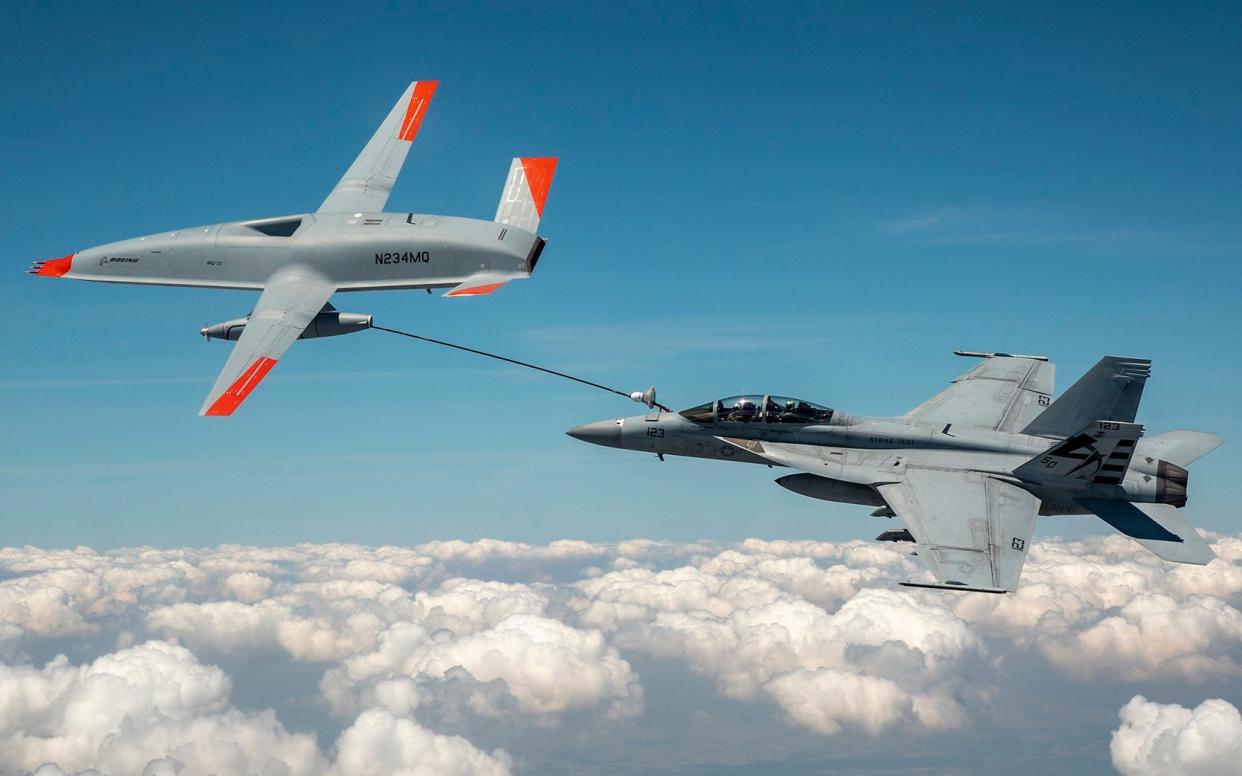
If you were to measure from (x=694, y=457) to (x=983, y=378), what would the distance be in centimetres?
1068

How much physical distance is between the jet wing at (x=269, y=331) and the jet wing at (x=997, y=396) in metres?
16.9

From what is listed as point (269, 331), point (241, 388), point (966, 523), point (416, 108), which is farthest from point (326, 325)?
point (966, 523)

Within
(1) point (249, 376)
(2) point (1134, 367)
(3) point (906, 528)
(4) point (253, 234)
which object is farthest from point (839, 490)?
(4) point (253, 234)

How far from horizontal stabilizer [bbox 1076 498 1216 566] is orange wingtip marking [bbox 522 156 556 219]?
17.0m

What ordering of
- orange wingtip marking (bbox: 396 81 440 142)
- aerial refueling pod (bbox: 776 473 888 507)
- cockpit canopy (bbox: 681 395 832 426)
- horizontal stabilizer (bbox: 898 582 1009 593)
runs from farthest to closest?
orange wingtip marking (bbox: 396 81 440 142) < cockpit canopy (bbox: 681 395 832 426) < aerial refueling pod (bbox: 776 473 888 507) < horizontal stabilizer (bbox: 898 582 1009 593)

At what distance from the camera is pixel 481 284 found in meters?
22.1

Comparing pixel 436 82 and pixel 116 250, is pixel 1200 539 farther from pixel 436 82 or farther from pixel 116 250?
pixel 116 250

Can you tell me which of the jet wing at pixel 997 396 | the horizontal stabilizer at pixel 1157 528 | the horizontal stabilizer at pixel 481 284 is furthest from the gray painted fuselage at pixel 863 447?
the horizontal stabilizer at pixel 481 284

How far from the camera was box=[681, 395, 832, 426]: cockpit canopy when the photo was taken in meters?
23.6

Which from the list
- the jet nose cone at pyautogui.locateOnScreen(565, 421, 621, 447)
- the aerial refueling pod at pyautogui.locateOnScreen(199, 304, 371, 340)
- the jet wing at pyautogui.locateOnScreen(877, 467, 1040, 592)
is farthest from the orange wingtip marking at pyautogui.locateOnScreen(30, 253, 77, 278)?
the jet wing at pyautogui.locateOnScreen(877, 467, 1040, 592)

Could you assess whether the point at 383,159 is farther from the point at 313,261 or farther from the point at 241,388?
the point at 241,388

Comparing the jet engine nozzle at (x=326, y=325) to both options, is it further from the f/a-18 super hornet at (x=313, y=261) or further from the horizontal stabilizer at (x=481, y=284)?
the horizontal stabilizer at (x=481, y=284)

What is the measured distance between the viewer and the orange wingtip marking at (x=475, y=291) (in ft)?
71.3

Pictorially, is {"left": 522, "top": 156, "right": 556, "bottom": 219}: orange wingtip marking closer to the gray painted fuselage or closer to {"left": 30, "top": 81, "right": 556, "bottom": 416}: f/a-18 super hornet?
{"left": 30, "top": 81, "right": 556, "bottom": 416}: f/a-18 super hornet
